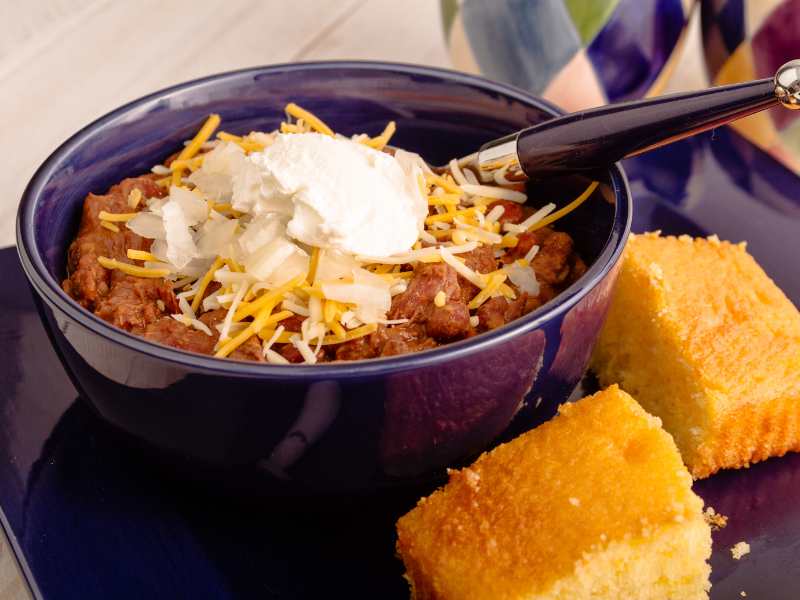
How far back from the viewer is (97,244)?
68.7 inches

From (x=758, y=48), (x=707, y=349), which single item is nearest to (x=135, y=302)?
(x=707, y=349)

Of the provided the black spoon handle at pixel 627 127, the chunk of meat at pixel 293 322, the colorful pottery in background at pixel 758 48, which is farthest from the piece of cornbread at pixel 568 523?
the colorful pottery in background at pixel 758 48

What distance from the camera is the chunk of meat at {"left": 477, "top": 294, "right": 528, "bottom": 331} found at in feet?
5.21

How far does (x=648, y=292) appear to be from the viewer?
1832 mm

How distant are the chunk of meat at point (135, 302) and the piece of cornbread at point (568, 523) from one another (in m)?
0.51

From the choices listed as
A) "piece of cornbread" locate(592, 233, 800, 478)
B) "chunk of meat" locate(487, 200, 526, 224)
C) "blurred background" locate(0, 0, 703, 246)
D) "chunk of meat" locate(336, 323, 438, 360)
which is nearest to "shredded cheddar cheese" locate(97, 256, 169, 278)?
"chunk of meat" locate(336, 323, 438, 360)

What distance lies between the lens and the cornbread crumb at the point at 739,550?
1558mm

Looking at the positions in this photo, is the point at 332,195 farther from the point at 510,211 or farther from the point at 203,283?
the point at 510,211

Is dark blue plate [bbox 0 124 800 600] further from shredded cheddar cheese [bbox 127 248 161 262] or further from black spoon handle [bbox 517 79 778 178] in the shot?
black spoon handle [bbox 517 79 778 178]

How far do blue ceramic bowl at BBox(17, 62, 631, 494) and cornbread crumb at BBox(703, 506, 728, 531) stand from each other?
0.30 metres

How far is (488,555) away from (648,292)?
0.65 m

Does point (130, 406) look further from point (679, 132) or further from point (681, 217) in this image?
point (681, 217)

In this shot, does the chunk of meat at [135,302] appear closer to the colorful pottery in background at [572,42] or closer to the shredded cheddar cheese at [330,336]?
the shredded cheddar cheese at [330,336]

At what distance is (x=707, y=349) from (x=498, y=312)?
1.35 feet
